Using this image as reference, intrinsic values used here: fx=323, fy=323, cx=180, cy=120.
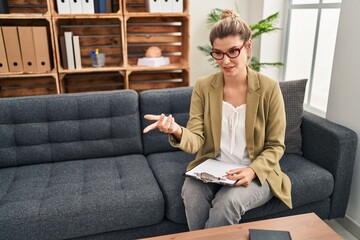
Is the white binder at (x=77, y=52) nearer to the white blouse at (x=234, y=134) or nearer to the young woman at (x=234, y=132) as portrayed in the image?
the young woman at (x=234, y=132)

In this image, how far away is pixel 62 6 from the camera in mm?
2342

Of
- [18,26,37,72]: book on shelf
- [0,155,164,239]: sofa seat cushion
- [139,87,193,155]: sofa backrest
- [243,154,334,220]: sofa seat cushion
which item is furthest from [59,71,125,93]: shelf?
[243,154,334,220]: sofa seat cushion

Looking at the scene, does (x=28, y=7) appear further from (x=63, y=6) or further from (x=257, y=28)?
(x=257, y=28)

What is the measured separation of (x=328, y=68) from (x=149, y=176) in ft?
5.02

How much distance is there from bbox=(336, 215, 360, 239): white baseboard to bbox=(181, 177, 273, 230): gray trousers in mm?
705

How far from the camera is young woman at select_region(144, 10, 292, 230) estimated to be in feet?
4.65

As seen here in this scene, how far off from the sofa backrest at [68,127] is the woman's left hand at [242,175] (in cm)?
82

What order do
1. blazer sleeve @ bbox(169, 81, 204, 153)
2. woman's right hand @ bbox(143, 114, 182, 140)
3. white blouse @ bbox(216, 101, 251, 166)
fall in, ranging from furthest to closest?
1. white blouse @ bbox(216, 101, 251, 166)
2. blazer sleeve @ bbox(169, 81, 204, 153)
3. woman's right hand @ bbox(143, 114, 182, 140)

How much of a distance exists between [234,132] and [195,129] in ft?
0.63

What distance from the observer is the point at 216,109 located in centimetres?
159

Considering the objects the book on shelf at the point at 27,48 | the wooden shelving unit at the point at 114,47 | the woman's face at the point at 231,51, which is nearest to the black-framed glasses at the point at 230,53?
the woman's face at the point at 231,51

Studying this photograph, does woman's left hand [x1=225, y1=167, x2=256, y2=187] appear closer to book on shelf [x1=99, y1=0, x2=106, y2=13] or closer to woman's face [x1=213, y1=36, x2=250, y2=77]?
woman's face [x1=213, y1=36, x2=250, y2=77]

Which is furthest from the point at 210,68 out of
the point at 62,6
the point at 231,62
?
the point at 231,62

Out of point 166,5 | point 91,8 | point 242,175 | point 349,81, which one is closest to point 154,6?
point 166,5
